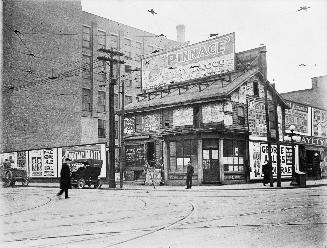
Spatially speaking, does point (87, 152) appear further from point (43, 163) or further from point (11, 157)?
point (11, 157)

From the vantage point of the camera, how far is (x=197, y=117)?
30547 mm

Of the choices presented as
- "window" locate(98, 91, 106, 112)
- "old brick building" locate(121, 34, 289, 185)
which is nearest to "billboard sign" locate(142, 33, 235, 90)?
"old brick building" locate(121, 34, 289, 185)

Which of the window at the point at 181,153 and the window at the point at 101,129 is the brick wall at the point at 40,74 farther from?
the window at the point at 181,153

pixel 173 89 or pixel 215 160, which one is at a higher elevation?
pixel 173 89

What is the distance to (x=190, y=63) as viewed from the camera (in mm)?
33812

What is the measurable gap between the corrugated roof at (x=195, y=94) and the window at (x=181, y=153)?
303 centimetres

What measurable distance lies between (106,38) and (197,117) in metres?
23.1

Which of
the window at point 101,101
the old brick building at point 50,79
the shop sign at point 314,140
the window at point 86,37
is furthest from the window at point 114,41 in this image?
the shop sign at point 314,140

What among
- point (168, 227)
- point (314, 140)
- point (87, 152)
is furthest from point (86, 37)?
point (168, 227)

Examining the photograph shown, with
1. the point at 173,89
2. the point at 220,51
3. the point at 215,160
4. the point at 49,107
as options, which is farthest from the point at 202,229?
the point at 49,107

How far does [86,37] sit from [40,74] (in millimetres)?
7861

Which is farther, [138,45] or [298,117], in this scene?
[138,45]

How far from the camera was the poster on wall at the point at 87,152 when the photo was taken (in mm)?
32281

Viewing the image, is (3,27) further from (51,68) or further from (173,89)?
(173,89)
